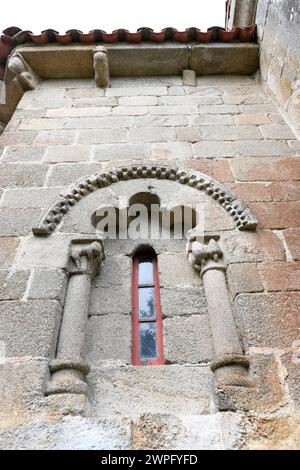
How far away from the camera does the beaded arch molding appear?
2775mm

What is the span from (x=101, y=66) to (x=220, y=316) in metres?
3.36

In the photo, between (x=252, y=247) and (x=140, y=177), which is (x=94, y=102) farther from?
(x=252, y=247)

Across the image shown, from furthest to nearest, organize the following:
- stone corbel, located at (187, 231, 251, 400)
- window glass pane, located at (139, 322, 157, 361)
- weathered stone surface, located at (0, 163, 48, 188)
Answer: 1. weathered stone surface, located at (0, 163, 48, 188)
2. window glass pane, located at (139, 322, 157, 361)
3. stone corbel, located at (187, 231, 251, 400)

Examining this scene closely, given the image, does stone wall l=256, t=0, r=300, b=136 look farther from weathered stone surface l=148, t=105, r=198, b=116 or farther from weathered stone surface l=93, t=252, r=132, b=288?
weathered stone surface l=93, t=252, r=132, b=288

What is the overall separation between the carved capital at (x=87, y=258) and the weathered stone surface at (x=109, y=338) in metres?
0.34

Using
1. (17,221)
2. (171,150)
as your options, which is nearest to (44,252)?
(17,221)

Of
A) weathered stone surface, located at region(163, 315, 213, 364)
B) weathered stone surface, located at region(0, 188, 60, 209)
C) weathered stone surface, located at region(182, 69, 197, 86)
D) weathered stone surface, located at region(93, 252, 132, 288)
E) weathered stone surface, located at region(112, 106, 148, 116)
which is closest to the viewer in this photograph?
weathered stone surface, located at region(163, 315, 213, 364)

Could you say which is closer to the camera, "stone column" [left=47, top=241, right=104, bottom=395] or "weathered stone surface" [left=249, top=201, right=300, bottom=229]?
"stone column" [left=47, top=241, right=104, bottom=395]

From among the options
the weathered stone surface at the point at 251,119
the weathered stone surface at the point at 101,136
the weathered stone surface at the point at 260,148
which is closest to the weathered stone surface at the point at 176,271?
the weathered stone surface at the point at 260,148

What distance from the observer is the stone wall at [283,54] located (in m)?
3.50

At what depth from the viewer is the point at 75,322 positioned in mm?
2232

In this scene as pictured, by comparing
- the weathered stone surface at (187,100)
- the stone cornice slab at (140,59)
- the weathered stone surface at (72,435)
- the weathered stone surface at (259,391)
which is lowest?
the weathered stone surface at (72,435)

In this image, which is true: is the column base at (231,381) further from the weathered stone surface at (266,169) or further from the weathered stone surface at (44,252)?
the weathered stone surface at (266,169)

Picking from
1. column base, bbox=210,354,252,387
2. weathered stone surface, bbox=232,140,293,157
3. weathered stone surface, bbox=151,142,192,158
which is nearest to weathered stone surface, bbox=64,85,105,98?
weathered stone surface, bbox=151,142,192,158
